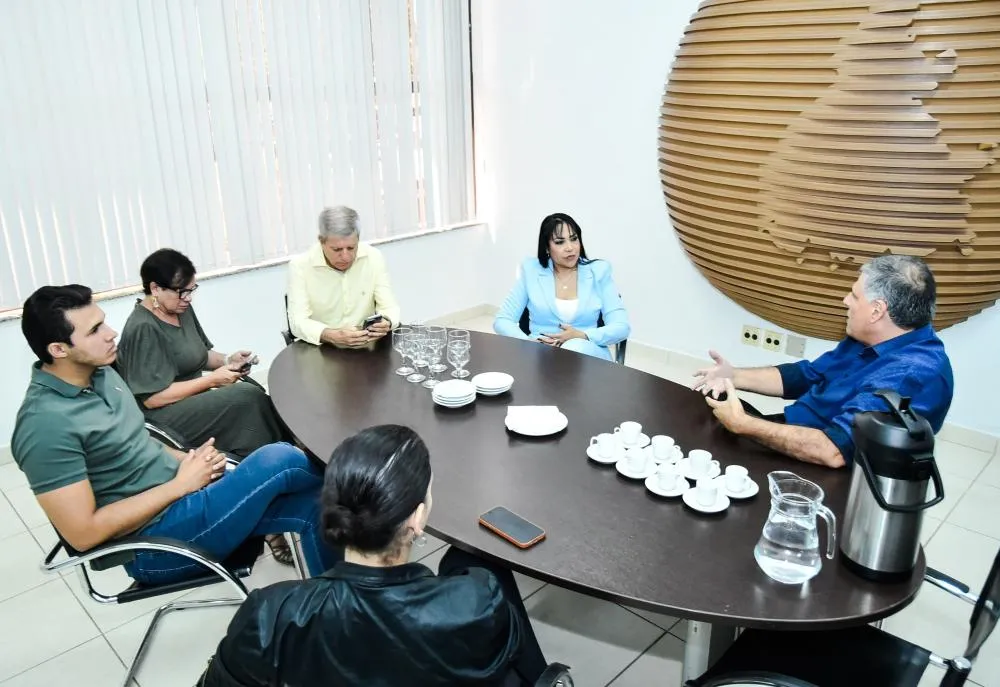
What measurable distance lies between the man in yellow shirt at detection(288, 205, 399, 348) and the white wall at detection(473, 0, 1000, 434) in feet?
6.23

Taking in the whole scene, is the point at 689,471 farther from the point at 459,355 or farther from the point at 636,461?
the point at 459,355

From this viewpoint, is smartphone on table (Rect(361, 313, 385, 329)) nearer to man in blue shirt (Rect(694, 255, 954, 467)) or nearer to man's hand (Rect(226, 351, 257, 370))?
man's hand (Rect(226, 351, 257, 370))

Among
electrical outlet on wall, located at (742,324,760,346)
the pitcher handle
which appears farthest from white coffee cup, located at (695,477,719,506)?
electrical outlet on wall, located at (742,324,760,346)

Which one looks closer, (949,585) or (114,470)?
(949,585)

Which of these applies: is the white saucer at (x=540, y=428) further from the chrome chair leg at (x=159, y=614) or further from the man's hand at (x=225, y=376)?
the man's hand at (x=225, y=376)

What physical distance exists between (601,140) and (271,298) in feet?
7.50

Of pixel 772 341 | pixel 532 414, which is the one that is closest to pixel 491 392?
pixel 532 414

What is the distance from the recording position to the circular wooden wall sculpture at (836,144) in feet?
9.14

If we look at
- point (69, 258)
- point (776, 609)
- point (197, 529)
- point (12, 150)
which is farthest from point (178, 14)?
point (776, 609)

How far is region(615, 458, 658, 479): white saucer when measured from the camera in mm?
1960

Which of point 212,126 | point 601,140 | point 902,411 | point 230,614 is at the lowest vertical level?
point 230,614

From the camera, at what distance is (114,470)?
6.77ft

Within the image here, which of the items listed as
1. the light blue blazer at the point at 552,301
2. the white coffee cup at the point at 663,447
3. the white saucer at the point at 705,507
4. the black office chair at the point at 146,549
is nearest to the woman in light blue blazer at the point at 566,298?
the light blue blazer at the point at 552,301

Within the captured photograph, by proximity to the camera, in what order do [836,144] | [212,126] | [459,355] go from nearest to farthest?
[459,355] < [836,144] < [212,126]
